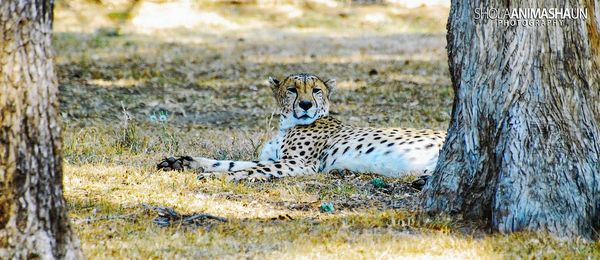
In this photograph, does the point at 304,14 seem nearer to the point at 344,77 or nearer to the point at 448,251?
the point at 344,77

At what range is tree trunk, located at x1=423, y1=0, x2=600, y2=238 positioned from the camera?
468cm

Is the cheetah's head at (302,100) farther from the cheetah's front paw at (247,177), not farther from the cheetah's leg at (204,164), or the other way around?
the cheetah's front paw at (247,177)

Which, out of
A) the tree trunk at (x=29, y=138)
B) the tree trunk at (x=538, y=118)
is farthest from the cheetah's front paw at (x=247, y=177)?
the tree trunk at (x=29, y=138)

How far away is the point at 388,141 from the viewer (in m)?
6.94

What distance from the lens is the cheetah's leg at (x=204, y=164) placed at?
6668mm

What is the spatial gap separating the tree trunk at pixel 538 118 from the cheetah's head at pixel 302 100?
2795 mm

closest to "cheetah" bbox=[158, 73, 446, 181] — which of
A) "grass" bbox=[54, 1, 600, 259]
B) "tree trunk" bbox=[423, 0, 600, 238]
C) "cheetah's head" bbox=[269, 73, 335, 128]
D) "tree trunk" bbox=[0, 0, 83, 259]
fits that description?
"cheetah's head" bbox=[269, 73, 335, 128]

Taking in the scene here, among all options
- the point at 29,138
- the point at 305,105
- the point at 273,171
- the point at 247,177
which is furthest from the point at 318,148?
the point at 29,138

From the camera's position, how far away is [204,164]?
683 cm

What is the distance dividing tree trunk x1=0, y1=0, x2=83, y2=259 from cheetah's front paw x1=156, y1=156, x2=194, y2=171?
2856 millimetres

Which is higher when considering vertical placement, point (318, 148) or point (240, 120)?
point (318, 148)

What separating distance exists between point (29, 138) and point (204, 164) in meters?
3.25

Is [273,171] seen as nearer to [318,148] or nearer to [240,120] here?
[318,148]

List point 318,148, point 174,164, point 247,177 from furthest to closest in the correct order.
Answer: point 318,148 < point 174,164 < point 247,177
